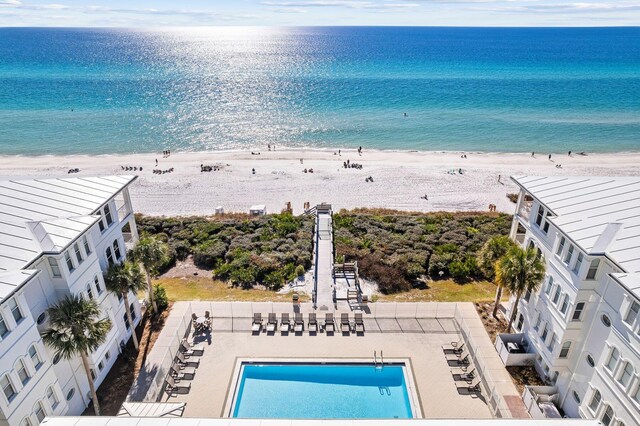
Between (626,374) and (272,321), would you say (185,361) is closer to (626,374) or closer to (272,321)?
(272,321)

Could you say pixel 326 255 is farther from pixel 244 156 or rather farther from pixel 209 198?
pixel 244 156

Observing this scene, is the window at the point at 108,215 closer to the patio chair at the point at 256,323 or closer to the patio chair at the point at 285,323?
the patio chair at the point at 256,323

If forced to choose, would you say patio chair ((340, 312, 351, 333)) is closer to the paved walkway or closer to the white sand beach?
the paved walkway

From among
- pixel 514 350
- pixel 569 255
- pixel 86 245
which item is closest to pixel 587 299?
pixel 569 255

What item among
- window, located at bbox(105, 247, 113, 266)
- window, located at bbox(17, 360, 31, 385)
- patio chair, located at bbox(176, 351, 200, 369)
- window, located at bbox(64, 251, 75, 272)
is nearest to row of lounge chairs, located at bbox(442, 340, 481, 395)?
patio chair, located at bbox(176, 351, 200, 369)

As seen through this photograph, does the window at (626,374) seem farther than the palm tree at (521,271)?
No

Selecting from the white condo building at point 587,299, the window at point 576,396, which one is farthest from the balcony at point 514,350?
the window at point 576,396

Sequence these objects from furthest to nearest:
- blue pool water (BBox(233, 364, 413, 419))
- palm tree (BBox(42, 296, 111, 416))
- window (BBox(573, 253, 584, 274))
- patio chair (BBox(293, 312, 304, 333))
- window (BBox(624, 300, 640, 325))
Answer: patio chair (BBox(293, 312, 304, 333)) → blue pool water (BBox(233, 364, 413, 419)) → window (BBox(573, 253, 584, 274)) → palm tree (BBox(42, 296, 111, 416)) → window (BBox(624, 300, 640, 325))
